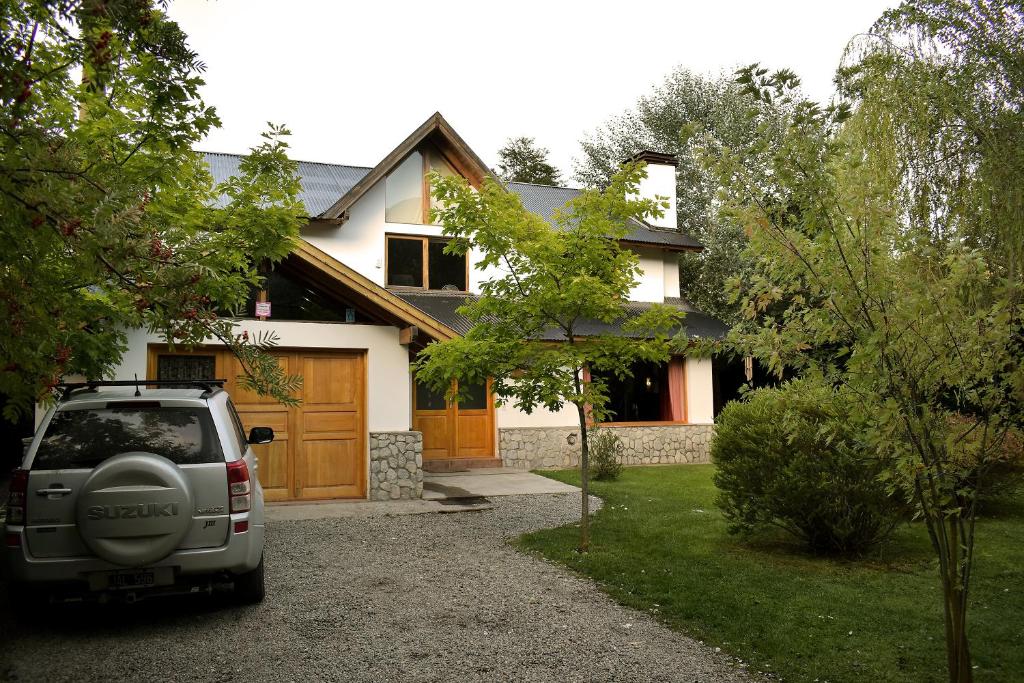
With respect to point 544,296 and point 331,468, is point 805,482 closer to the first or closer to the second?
point 544,296

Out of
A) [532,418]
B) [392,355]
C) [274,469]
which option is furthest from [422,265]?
[274,469]

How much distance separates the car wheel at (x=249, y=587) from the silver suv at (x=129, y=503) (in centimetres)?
38

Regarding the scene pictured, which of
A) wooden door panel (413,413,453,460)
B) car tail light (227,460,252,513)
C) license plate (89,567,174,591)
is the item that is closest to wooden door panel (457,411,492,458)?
wooden door panel (413,413,453,460)

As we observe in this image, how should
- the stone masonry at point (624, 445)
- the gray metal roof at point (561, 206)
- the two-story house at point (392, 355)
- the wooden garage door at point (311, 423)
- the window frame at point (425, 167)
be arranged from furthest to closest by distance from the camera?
the gray metal roof at point (561, 206), the window frame at point (425, 167), the stone masonry at point (624, 445), the two-story house at point (392, 355), the wooden garage door at point (311, 423)

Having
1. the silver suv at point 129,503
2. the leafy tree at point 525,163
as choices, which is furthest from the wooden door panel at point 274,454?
the leafy tree at point 525,163

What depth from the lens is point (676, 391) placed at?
2006 cm

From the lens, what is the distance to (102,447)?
5.77 metres

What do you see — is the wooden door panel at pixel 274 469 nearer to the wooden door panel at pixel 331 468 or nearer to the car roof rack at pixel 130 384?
the wooden door panel at pixel 331 468

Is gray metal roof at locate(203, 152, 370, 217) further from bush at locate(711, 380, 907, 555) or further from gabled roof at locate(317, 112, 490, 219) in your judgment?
bush at locate(711, 380, 907, 555)

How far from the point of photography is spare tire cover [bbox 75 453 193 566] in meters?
5.40

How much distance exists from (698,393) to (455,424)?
268 inches

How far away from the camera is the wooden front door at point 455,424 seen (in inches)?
682

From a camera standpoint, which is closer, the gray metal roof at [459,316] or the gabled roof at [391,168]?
the gray metal roof at [459,316]

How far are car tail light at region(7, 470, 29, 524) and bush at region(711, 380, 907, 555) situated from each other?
6311mm
